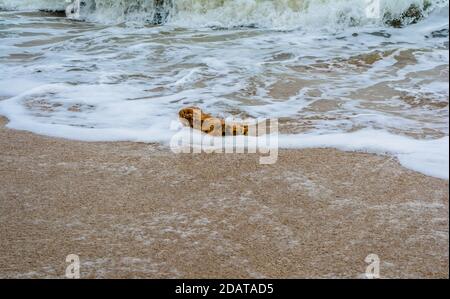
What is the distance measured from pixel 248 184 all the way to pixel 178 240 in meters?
0.65

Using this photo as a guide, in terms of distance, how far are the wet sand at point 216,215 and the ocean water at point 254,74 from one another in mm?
281

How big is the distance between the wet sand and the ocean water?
0.28 meters

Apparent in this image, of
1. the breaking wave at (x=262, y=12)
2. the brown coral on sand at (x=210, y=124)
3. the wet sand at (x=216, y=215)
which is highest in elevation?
the breaking wave at (x=262, y=12)

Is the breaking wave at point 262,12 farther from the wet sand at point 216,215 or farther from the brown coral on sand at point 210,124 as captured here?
the wet sand at point 216,215

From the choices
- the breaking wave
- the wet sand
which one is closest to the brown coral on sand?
the wet sand

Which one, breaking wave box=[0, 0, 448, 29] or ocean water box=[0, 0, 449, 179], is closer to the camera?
ocean water box=[0, 0, 449, 179]

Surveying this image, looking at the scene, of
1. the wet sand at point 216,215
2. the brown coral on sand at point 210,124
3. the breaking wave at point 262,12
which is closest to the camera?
the wet sand at point 216,215

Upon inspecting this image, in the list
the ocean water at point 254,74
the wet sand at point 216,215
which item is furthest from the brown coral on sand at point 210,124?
the wet sand at point 216,215

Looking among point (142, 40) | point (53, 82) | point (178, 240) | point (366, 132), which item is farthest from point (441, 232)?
point (142, 40)

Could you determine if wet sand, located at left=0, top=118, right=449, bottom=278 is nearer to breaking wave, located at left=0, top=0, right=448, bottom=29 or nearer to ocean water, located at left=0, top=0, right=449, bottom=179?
ocean water, located at left=0, top=0, right=449, bottom=179

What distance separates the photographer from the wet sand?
1.94 meters

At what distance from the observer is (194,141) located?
10.9 ft

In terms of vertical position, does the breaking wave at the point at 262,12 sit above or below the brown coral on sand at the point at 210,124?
above

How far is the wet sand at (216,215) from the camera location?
194 cm
